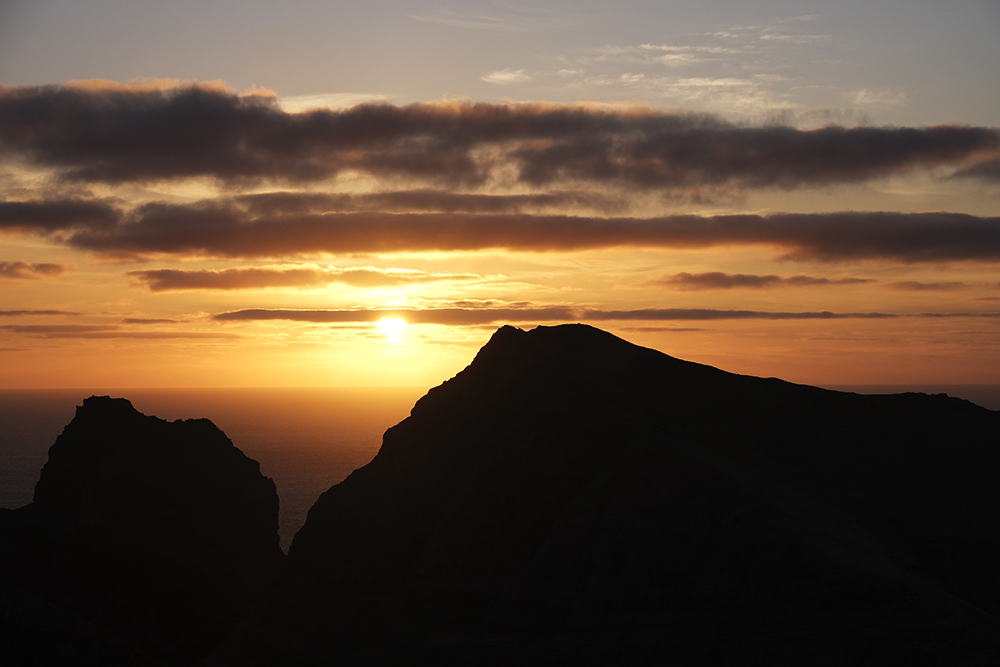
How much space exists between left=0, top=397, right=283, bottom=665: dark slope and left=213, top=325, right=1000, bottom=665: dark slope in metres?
9.96

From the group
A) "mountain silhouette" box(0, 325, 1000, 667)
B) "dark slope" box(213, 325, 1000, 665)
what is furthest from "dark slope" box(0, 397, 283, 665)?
"dark slope" box(213, 325, 1000, 665)

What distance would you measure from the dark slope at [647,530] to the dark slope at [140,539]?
9961 millimetres

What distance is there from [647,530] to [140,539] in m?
35.4

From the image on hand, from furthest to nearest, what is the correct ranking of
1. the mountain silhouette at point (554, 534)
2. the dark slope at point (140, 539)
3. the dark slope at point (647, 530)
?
1. the dark slope at point (140, 539)
2. the mountain silhouette at point (554, 534)
3. the dark slope at point (647, 530)

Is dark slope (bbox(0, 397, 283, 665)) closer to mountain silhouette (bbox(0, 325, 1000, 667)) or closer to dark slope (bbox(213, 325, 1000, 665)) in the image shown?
mountain silhouette (bbox(0, 325, 1000, 667))

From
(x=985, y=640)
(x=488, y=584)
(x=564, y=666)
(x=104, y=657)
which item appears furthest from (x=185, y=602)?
(x=985, y=640)

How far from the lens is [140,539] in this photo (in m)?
52.9

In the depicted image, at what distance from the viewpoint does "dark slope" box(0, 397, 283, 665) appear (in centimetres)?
5000

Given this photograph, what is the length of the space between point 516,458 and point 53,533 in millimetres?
34814

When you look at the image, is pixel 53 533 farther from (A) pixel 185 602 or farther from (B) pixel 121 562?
(A) pixel 185 602

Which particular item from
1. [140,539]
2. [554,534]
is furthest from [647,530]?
[140,539]

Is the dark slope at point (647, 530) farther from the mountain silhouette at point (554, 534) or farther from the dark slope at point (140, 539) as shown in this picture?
the dark slope at point (140, 539)

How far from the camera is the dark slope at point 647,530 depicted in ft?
113

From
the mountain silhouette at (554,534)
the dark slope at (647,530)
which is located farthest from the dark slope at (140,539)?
the dark slope at (647,530)
